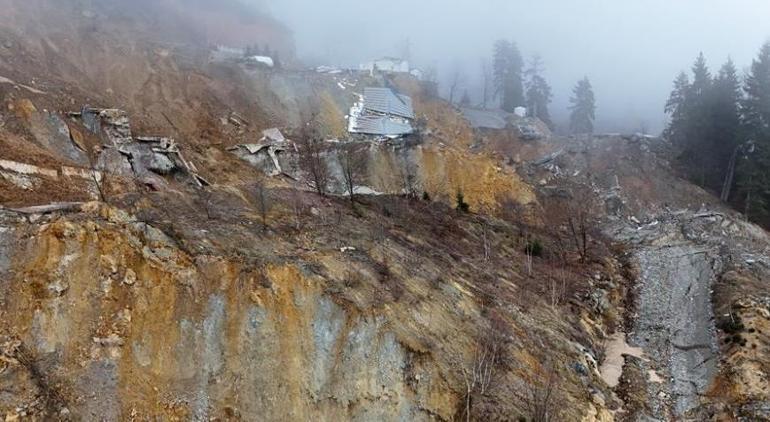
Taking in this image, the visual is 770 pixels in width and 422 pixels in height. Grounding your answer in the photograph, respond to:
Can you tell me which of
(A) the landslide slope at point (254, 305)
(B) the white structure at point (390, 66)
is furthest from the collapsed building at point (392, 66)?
(A) the landslide slope at point (254, 305)

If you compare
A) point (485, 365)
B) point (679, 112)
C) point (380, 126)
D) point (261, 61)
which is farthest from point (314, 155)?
point (679, 112)

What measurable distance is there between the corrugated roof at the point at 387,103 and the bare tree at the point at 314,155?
769 cm

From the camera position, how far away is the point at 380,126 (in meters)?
48.6

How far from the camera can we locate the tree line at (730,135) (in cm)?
4553

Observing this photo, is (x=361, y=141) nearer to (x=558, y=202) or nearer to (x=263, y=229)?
(x=558, y=202)

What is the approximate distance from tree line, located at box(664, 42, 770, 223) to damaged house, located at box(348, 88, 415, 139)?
24.2 metres

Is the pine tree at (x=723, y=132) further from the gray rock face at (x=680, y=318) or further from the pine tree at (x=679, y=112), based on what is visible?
the gray rock face at (x=680, y=318)

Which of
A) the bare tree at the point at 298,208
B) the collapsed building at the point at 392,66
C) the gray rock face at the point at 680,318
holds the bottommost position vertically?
the gray rock face at the point at 680,318

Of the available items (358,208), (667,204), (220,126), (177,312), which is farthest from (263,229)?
(667,204)

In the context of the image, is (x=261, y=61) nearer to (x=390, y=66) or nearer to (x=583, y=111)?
(x=390, y=66)

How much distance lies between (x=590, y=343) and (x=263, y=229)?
15478mm

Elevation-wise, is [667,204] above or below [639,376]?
above

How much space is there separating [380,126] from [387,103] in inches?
185

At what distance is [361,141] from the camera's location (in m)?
44.8
